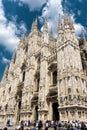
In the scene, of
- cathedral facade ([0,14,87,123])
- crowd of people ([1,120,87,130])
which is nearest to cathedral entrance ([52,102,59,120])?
cathedral facade ([0,14,87,123])

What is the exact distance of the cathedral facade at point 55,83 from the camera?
18.0 m

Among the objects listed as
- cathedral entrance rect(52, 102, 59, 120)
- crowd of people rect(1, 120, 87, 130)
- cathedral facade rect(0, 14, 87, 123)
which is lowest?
crowd of people rect(1, 120, 87, 130)

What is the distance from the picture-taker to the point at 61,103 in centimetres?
1855

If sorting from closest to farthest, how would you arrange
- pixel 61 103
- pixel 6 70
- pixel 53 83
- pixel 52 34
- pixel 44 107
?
pixel 61 103 < pixel 44 107 < pixel 53 83 < pixel 52 34 < pixel 6 70

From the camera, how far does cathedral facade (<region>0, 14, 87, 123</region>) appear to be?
59.0ft

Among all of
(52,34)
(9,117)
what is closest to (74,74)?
(9,117)

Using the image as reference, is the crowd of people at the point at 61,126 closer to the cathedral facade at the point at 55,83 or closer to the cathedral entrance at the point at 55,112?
the cathedral facade at the point at 55,83

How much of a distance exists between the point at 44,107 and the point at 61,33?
12812mm

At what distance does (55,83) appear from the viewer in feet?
76.6

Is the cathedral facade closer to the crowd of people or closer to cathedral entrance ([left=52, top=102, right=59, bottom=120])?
cathedral entrance ([left=52, top=102, right=59, bottom=120])

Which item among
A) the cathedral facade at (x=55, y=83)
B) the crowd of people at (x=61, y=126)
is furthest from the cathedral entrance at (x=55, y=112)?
the crowd of people at (x=61, y=126)

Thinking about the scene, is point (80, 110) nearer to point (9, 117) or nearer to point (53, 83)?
point (53, 83)

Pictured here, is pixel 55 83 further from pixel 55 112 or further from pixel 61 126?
pixel 61 126

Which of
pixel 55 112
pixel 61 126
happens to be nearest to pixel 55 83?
pixel 55 112
